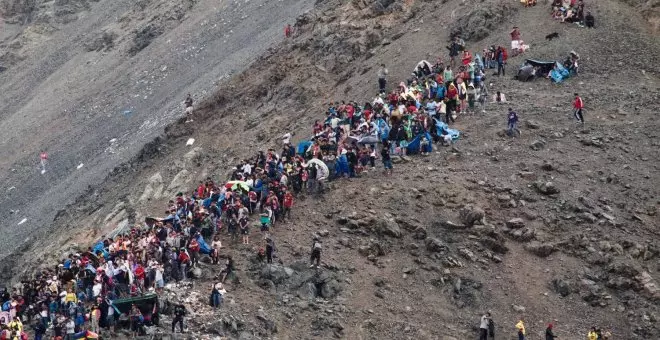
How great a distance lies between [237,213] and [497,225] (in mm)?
8250

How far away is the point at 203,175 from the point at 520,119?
1489 centimetres

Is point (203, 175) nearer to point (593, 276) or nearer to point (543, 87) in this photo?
point (543, 87)

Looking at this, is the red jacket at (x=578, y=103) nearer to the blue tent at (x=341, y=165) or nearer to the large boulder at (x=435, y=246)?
the large boulder at (x=435, y=246)

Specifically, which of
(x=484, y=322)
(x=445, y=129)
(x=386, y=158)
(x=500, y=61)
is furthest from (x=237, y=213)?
(x=500, y=61)

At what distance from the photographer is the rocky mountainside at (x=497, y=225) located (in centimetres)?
3000

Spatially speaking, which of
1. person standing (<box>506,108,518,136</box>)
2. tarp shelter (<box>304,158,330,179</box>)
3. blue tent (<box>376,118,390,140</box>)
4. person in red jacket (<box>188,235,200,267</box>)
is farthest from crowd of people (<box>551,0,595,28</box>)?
person in red jacket (<box>188,235,200,267</box>)

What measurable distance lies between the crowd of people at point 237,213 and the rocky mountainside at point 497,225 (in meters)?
0.54

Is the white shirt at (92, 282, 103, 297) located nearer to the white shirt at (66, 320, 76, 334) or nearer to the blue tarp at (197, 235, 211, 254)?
the white shirt at (66, 320, 76, 334)

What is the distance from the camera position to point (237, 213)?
3186 cm

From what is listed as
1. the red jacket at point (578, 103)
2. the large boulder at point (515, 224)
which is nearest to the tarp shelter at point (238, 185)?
the large boulder at point (515, 224)

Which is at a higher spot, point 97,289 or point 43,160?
point 97,289

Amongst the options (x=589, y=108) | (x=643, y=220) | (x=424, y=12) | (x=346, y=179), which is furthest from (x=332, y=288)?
(x=424, y=12)

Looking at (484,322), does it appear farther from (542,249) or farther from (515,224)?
(515,224)

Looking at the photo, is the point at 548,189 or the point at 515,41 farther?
the point at 515,41
